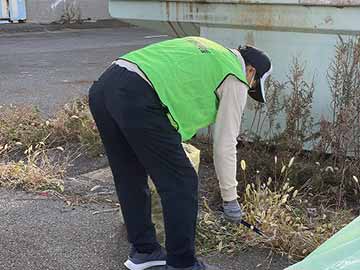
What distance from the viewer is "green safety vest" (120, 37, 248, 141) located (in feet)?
8.96

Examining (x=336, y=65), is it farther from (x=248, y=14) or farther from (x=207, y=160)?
(x=207, y=160)

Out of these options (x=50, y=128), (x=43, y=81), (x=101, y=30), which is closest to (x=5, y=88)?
(x=43, y=81)

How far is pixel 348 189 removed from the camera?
3879mm

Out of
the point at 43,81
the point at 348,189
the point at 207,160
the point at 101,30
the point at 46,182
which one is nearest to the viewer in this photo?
the point at 348,189

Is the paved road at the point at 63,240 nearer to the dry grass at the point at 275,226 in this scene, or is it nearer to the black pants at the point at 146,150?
the dry grass at the point at 275,226

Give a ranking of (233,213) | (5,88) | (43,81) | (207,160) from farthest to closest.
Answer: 1. (43,81)
2. (5,88)
3. (207,160)
4. (233,213)

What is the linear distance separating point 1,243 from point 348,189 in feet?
7.00

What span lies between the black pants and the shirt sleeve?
224 mm

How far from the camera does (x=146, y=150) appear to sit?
9.01 feet

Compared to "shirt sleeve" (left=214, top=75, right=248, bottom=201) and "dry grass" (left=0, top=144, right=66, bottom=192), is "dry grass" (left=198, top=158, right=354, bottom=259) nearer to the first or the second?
"shirt sleeve" (left=214, top=75, right=248, bottom=201)

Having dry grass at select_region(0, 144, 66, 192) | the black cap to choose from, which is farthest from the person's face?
dry grass at select_region(0, 144, 66, 192)

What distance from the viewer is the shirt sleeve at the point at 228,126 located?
284 centimetres

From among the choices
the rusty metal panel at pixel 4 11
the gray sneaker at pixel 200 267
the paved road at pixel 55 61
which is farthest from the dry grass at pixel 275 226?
the rusty metal panel at pixel 4 11

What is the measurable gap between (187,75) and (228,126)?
337 mm
